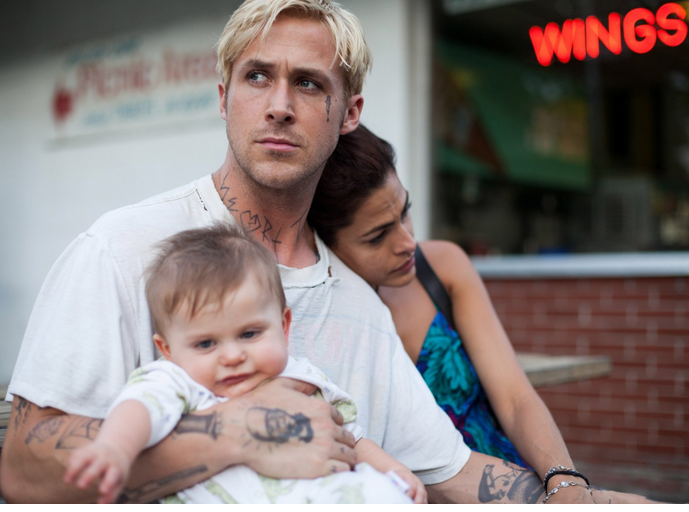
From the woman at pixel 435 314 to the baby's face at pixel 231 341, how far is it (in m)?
0.77

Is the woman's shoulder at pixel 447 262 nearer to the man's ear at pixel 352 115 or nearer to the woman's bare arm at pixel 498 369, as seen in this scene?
the woman's bare arm at pixel 498 369

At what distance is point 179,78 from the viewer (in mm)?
6344

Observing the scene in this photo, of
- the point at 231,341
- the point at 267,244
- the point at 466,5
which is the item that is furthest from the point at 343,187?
the point at 466,5

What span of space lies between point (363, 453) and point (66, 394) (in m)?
0.64

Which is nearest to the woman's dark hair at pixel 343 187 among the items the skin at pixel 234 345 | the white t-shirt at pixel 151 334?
the white t-shirt at pixel 151 334

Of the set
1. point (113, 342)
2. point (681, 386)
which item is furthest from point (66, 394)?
point (681, 386)

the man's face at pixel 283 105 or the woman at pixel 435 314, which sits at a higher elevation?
the man's face at pixel 283 105

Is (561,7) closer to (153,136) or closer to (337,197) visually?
(153,136)

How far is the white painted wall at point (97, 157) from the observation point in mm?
5453

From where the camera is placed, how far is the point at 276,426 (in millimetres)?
1550

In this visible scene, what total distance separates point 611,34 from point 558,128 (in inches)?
38.9

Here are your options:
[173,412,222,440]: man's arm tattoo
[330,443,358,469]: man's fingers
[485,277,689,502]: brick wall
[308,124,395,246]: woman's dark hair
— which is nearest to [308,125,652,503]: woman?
[308,124,395,246]: woman's dark hair

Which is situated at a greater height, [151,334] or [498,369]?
[151,334]

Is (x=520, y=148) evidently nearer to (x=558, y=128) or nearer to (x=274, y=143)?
(x=558, y=128)
